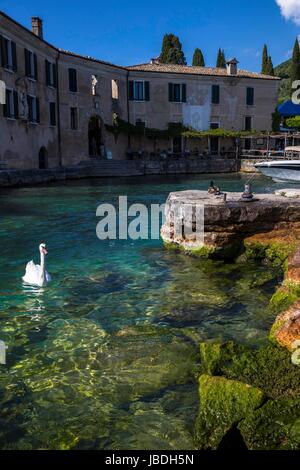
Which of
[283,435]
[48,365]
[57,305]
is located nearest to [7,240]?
[57,305]

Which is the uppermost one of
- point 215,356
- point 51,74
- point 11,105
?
point 51,74

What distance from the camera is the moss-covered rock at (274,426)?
3.96 metres

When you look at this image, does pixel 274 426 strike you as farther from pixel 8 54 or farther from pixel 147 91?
pixel 147 91

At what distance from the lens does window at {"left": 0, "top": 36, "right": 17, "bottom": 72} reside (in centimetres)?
2593

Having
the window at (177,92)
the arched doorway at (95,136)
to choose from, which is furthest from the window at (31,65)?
the window at (177,92)

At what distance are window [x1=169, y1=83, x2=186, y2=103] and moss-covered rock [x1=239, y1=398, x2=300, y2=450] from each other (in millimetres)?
41934

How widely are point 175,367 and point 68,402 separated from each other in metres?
1.33

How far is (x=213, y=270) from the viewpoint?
956 cm

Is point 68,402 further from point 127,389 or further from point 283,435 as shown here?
point 283,435

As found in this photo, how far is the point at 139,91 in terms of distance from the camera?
42500 mm

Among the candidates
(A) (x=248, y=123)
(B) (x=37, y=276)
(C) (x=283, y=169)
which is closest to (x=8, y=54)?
(C) (x=283, y=169)

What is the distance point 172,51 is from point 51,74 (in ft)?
98.9

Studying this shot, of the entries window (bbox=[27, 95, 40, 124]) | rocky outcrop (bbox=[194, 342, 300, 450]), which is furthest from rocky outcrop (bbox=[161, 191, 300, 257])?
window (bbox=[27, 95, 40, 124])

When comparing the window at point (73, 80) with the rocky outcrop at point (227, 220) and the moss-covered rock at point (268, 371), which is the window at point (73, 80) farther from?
the moss-covered rock at point (268, 371)
